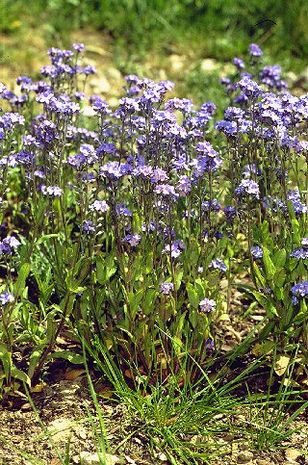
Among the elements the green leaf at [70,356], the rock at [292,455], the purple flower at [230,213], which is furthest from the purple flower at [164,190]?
the rock at [292,455]

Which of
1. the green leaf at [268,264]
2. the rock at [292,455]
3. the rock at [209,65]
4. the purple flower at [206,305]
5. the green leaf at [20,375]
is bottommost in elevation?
the rock at [292,455]

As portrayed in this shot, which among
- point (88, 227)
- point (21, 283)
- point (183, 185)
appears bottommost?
point (21, 283)

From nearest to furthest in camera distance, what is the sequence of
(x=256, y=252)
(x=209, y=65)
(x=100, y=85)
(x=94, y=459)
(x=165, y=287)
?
(x=94, y=459)
(x=165, y=287)
(x=256, y=252)
(x=100, y=85)
(x=209, y=65)

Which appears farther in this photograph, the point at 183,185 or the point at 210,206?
the point at 210,206

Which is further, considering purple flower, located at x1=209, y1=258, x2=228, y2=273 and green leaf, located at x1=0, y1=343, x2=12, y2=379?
purple flower, located at x1=209, y1=258, x2=228, y2=273

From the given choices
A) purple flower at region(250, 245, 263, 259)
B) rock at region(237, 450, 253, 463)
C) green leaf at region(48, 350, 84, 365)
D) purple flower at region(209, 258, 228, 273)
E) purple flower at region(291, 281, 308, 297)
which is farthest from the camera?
purple flower at region(209, 258, 228, 273)

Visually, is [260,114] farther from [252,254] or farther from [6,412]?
[6,412]

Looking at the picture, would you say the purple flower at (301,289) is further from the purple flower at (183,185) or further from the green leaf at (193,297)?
the purple flower at (183,185)

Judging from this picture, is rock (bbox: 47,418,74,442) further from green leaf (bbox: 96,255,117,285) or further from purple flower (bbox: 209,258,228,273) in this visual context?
purple flower (bbox: 209,258,228,273)

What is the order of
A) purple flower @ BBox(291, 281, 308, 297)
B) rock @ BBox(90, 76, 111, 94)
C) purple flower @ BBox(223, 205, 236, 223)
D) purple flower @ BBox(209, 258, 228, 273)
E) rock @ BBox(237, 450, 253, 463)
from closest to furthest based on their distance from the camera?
rock @ BBox(237, 450, 253, 463) < purple flower @ BBox(291, 281, 308, 297) < purple flower @ BBox(209, 258, 228, 273) < purple flower @ BBox(223, 205, 236, 223) < rock @ BBox(90, 76, 111, 94)

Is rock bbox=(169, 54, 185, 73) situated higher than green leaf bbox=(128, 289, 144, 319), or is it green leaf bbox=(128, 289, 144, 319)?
rock bbox=(169, 54, 185, 73)

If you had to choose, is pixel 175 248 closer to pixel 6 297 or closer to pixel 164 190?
pixel 164 190

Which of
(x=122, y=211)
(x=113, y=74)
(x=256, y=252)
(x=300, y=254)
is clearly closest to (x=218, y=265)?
(x=256, y=252)

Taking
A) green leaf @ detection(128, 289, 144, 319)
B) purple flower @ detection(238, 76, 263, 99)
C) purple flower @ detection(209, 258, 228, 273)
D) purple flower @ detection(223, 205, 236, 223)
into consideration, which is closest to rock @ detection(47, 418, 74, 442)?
green leaf @ detection(128, 289, 144, 319)
